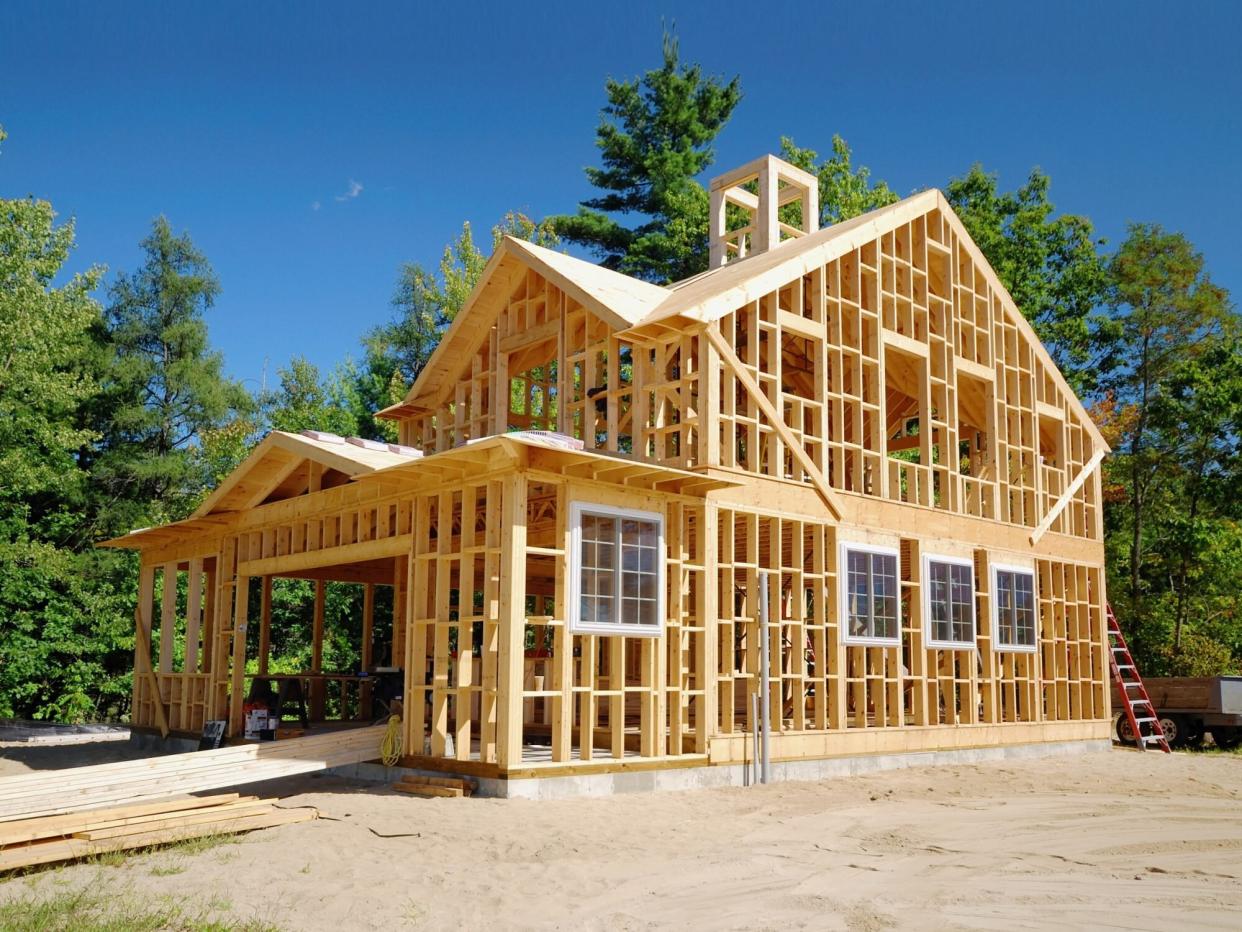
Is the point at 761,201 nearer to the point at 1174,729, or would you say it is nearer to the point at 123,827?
the point at 1174,729

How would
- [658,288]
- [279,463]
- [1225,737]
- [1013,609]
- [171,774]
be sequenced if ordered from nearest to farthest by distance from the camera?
[171,774], [279,463], [658,288], [1013,609], [1225,737]

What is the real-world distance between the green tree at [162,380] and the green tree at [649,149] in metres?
11.7

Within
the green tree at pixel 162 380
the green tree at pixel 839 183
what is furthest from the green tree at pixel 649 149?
the green tree at pixel 162 380

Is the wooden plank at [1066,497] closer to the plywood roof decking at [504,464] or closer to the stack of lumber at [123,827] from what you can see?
the plywood roof decking at [504,464]

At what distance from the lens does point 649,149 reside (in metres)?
37.2

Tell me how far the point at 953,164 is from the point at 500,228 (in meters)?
15.8

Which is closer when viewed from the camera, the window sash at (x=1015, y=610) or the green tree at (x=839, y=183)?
the window sash at (x=1015, y=610)

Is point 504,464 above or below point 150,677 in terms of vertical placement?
above

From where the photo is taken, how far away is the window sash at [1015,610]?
1950cm

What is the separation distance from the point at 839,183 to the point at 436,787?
2830 centimetres

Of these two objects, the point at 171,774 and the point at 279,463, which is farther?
the point at 279,463

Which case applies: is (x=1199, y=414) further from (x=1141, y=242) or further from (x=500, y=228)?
(x=500, y=228)

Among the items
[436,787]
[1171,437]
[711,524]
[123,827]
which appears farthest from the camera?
[1171,437]

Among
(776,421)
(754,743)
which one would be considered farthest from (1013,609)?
(754,743)
